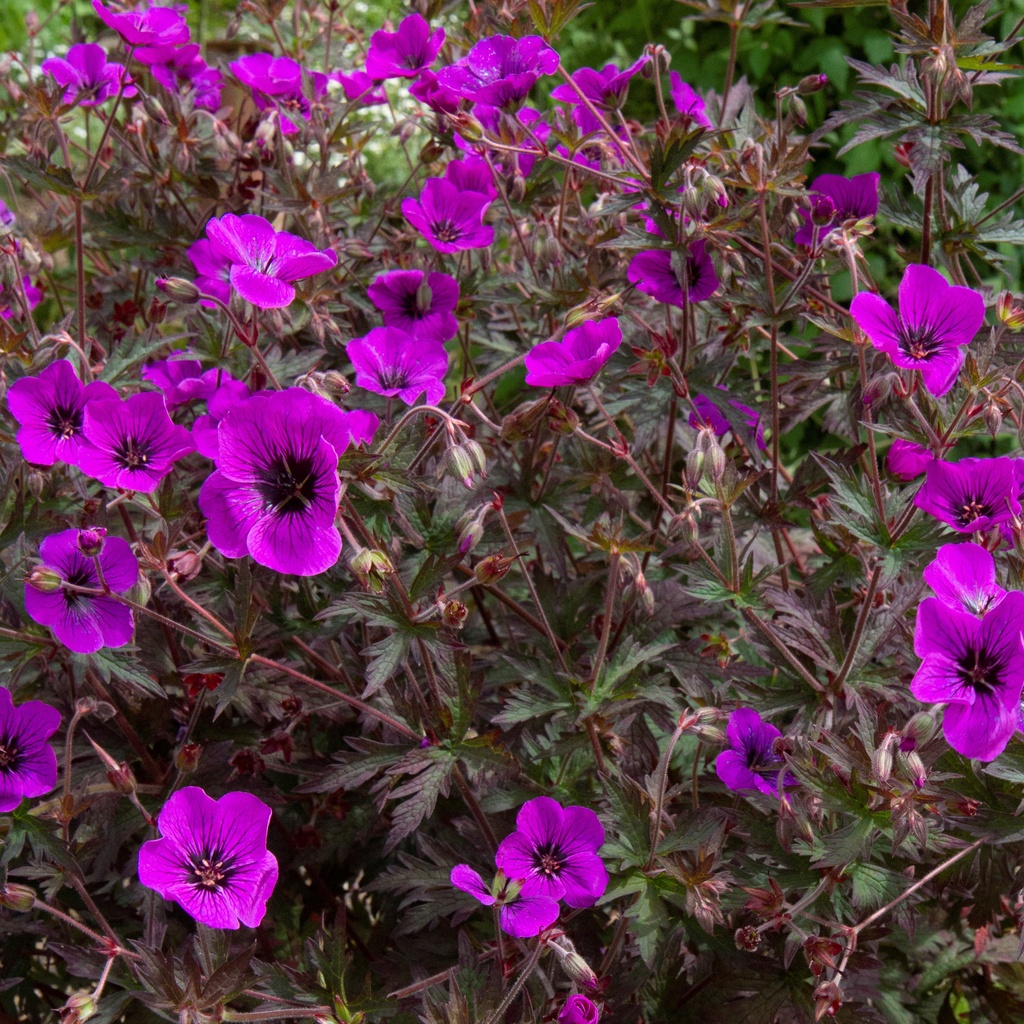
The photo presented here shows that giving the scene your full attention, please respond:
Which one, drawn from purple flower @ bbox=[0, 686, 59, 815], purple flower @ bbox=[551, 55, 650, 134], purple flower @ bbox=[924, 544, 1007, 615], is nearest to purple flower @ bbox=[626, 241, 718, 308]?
purple flower @ bbox=[551, 55, 650, 134]

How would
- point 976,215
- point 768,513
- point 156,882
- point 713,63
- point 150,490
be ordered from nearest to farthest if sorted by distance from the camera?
point 156,882 < point 150,490 < point 768,513 < point 976,215 < point 713,63

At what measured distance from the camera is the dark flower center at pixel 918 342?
118 cm

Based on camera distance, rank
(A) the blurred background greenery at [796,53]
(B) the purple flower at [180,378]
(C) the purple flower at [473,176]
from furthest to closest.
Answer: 1. (A) the blurred background greenery at [796,53]
2. (C) the purple flower at [473,176]
3. (B) the purple flower at [180,378]

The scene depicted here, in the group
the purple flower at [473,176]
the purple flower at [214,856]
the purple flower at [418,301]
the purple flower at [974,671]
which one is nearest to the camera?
the purple flower at [974,671]

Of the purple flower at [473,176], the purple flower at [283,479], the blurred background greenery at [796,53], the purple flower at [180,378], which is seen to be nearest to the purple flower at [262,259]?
the purple flower at [283,479]

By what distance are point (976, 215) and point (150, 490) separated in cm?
120

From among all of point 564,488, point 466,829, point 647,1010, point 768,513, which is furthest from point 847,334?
point 647,1010

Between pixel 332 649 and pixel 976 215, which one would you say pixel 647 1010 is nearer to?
pixel 332 649

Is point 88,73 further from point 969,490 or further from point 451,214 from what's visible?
point 969,490

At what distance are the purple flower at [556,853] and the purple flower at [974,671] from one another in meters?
0.40

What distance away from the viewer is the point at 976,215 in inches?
62.3

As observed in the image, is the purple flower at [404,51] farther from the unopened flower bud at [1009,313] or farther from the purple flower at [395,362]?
the unopened flower bud at [1009,313]

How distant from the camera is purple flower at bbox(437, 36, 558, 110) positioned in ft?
4.52

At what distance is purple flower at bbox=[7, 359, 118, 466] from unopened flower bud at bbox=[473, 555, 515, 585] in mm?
455
